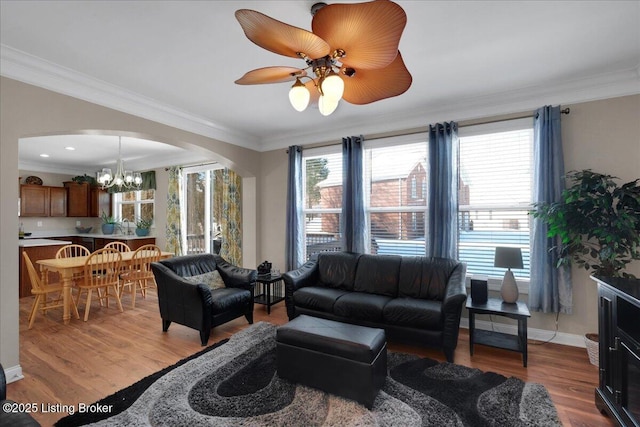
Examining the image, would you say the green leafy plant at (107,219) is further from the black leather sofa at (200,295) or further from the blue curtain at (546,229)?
the blue curtain at (546,229)

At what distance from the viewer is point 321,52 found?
1.63 metres

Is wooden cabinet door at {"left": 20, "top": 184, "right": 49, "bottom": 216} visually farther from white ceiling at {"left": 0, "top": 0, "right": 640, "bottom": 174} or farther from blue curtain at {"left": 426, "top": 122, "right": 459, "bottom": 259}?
blue curtain at {"left": 426, "top": 122, "right": 459, "bottom": 259}

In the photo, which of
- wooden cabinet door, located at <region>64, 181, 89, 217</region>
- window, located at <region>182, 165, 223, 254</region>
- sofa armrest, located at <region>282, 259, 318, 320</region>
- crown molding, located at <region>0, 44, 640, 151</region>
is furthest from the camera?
wooden cabinet door, located at <region>64, 181, 89, 217</region>

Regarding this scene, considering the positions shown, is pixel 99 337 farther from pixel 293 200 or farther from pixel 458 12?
pixel 458 12

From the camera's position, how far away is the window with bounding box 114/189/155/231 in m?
6.94

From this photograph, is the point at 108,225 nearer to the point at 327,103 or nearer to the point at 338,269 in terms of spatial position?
the point at 338,269

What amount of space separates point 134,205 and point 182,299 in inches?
201

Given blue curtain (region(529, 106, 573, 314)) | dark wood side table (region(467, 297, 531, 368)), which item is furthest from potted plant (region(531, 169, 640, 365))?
dark wood side table (region(467, 297, 531, 368))

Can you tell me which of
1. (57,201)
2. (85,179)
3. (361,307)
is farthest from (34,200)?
(361,307)

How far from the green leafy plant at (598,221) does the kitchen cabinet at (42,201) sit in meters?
9.53

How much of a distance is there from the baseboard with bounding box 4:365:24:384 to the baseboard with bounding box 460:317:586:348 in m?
4.56

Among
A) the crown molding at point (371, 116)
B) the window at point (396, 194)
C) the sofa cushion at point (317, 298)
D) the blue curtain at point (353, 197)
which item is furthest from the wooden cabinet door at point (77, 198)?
the window at point (396, 194)

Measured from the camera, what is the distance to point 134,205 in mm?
7297

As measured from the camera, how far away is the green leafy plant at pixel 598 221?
101 inches
